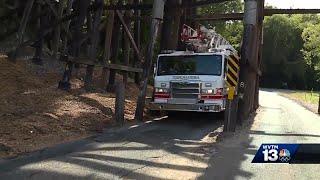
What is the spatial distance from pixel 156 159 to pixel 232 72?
8522mm

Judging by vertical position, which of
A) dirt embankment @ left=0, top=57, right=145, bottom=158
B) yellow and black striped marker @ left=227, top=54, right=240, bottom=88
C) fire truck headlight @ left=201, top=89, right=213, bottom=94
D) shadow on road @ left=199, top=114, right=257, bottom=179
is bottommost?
shadow on road @ left=199, top=114, right=257, bottom=179

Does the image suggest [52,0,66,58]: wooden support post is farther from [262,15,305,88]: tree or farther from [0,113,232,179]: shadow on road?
[262,15,305,88]: tree

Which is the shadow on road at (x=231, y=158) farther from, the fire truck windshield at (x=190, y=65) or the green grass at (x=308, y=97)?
the green grass at (x=308, y=97)

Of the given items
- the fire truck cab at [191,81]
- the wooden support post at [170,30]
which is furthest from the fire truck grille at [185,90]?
the wooden support post at [170,30]

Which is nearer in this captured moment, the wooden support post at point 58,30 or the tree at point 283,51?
the wooden support post at point 58,30

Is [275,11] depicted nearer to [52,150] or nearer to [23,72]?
[23,72]

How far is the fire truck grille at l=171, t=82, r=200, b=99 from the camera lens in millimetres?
16594

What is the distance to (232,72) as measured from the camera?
17828 millimetres

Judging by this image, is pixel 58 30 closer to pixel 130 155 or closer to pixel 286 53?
pixel 130 155

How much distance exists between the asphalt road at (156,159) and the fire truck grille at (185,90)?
7.26 feet

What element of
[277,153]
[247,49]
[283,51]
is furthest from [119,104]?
[283,51]

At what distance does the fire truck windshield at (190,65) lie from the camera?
16922 mm

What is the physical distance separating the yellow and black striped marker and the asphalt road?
3141mm

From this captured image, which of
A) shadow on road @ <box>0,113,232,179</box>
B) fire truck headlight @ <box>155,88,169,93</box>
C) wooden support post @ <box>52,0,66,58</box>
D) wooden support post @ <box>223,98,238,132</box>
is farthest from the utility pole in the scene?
wooden support post @ <box>52,0,66,58</box>
